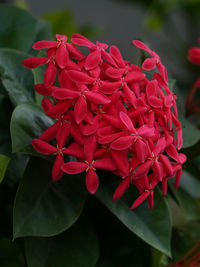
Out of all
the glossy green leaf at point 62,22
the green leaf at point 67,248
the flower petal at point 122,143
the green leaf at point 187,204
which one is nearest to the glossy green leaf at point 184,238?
the green leaf at point 187,204

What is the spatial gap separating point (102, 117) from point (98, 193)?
0.09 m

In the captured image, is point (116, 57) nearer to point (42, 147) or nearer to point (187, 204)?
point (42, 147)

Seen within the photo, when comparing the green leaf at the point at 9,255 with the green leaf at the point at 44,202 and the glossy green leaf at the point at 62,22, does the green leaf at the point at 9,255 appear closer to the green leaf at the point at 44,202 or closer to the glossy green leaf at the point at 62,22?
the green leaf at the point at 44,202

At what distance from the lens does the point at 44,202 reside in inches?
14.8

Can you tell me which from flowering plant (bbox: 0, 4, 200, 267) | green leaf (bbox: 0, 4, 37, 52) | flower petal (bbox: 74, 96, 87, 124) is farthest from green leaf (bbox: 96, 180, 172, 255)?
green leaf (bbox: 0, 4, 37, 52)

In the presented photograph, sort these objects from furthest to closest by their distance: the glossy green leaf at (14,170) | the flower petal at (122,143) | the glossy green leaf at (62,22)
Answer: the glossy green leaf at (62,22)
the glossy green leaf at (14,170)
the flower petal at (122,143)

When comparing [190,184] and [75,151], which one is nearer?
[75,151]

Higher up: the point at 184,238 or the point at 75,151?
the point at 75,151

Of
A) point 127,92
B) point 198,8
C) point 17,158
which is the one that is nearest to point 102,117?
point 127,92

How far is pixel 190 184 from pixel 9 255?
0.26 m

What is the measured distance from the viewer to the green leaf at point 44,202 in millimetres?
346

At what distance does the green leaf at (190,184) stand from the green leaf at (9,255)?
230 millimetres

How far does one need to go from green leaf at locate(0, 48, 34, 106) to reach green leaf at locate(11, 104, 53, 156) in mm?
41

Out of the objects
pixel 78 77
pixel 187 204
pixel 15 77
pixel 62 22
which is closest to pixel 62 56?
pixel 78 77
